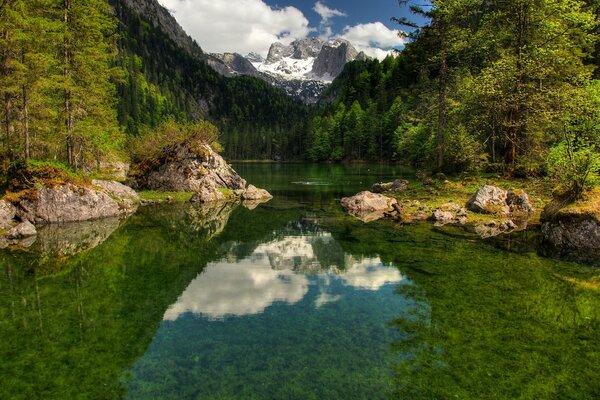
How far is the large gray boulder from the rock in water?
92.7 ft

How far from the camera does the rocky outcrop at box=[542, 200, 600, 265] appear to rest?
1848 cm

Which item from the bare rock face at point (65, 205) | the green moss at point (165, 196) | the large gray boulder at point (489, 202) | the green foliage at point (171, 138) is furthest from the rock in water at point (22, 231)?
the large gray boulder at point (489, 202)

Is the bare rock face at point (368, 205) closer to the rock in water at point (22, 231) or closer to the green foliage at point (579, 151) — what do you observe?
the green foliage at point (579, 151)

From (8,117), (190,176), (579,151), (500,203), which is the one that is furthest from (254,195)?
(579,151)

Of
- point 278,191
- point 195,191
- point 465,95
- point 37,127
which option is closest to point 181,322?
point 37,127

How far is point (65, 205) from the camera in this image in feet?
85.5

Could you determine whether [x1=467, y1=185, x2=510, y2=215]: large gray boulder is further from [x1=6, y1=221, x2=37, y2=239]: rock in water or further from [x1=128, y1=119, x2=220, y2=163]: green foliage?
[x1=128, y1=119, x2=220, y2=163]: green foliage

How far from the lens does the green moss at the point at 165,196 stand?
37.4 meters

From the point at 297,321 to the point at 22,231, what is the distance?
18662mm

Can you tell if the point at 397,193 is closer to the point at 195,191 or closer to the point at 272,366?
the point at 195,191

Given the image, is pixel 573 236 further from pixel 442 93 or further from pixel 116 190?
pixel 116 190

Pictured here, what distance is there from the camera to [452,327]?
10.8m

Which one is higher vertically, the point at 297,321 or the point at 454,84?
the point at 454,84

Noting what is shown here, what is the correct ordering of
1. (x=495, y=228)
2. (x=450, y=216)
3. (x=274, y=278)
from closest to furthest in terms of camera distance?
(x=274, y=278), (x=495, y=228), (x=450, y=216)
